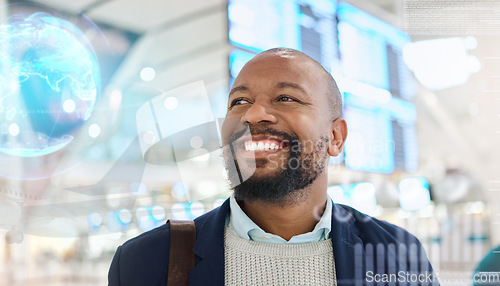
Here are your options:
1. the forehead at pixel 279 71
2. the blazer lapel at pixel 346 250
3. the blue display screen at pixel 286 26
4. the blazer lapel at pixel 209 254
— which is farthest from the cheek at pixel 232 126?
the blue display screen at pixel 286 26

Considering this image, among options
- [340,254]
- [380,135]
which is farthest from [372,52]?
[340,254]

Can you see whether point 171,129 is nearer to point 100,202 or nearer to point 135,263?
point 100,202

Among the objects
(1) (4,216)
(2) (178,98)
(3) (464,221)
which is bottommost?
(3) (464,221)

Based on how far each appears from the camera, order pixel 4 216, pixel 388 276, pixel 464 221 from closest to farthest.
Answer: pixel 388 276 < pixel 4 216 < pixel 464 221

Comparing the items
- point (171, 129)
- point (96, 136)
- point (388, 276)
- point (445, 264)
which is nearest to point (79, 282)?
point (96, 136)

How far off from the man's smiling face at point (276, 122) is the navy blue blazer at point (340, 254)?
141mm

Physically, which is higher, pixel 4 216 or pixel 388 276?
pixel 4 216

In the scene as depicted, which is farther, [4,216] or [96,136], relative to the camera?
[96,136]

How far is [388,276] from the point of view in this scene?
136 cm

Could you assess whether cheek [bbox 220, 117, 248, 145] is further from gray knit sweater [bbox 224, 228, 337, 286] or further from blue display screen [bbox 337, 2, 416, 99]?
blue display screen [bbox 337, 2, 416, 99]

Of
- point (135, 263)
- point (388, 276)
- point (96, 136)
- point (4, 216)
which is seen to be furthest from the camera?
point (96, 136)

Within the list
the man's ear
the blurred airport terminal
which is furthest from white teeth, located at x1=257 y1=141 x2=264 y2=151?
the blurred airport terminal

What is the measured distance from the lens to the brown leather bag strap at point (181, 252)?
3.64 ft

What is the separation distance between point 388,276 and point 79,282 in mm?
1085
